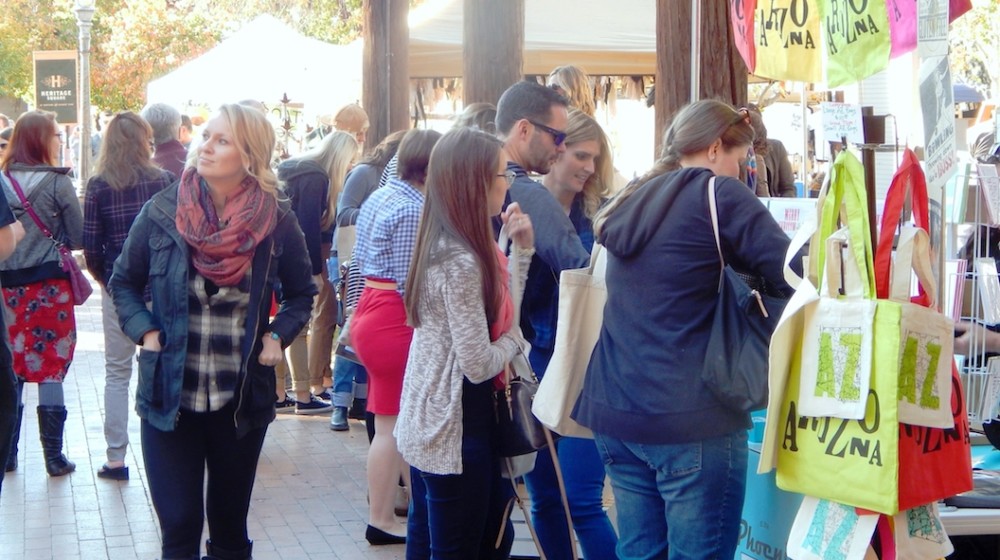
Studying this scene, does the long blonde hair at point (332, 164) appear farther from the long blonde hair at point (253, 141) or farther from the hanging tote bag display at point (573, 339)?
the hanging tote bag display at point (573, 339)

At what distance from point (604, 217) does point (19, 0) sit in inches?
1730

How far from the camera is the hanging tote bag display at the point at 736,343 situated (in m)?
3.34

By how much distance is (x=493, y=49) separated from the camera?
9102 mm

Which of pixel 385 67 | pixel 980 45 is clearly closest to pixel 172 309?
pixel 385 67

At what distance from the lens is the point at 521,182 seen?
14.9 feet

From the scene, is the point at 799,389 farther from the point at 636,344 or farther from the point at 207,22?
the point at 207,22

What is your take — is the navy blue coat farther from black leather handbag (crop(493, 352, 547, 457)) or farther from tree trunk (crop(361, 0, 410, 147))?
tree trunk (crop(361, 0, 410, 147))

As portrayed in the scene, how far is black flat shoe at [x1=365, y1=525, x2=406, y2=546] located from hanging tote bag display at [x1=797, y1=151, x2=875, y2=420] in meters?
3.17

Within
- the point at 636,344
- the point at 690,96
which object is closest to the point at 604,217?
the point at 636,344

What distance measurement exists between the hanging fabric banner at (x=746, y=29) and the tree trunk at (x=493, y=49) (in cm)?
436

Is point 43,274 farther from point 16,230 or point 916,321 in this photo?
point 916,321

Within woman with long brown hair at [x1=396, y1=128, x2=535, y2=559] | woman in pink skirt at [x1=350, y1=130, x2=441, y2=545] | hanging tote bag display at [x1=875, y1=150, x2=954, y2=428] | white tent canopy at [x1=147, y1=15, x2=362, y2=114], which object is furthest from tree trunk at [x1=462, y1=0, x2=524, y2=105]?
white tent canopy at [x1=147, y1=15, x2=362, y2=114]

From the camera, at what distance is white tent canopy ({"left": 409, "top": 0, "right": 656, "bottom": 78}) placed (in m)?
11.5

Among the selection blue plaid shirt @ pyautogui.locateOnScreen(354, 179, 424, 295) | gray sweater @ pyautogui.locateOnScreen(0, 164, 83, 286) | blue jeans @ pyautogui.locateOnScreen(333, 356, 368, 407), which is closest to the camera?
blue plaid shirt @ pyautogui.locateOnScreen(354, 179, 424, 295)
